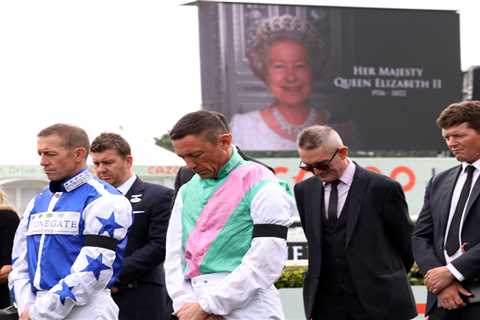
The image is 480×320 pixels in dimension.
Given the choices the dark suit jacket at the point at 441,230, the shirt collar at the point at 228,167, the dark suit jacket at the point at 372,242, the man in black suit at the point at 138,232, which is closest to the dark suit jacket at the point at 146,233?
the man in black suit at the point at 138,232

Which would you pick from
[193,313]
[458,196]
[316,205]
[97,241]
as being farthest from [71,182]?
[458,196]

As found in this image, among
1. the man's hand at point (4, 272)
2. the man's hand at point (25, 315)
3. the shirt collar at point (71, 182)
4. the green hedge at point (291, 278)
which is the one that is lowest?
the green hedge at point (291, 278)

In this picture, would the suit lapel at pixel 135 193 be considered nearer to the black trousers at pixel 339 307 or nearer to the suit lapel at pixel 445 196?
the black trousers at pixel 339 307

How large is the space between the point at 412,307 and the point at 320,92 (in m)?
14.7

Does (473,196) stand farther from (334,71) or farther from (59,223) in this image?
(334,71)

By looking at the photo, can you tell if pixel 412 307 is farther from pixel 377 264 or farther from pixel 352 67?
pixel 352 67

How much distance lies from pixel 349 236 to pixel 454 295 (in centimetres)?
77

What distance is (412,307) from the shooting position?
22.0 ft

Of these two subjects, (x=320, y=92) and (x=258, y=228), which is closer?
(x=258, y=228)

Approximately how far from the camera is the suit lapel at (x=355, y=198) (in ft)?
21.4

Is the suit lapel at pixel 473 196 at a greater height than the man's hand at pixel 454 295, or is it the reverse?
the suit lapel at pixel 473 196

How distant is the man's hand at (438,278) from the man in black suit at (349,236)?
51 cm

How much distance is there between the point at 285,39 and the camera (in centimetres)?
2112

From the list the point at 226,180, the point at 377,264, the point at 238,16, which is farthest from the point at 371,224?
the point at 238,16
